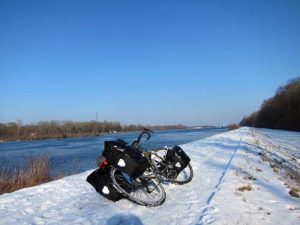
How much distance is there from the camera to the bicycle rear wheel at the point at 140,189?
6.14m

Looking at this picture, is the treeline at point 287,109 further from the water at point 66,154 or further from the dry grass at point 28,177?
the dry grass at point 28,177

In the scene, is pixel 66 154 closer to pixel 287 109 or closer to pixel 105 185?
pixel 105 185

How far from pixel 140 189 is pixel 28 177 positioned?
14.7 ft

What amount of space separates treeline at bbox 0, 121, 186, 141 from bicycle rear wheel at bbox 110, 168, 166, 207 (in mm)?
65363

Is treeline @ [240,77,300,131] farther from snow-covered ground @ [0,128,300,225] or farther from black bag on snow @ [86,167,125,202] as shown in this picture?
black bag on snow @ [86,167,125,202]

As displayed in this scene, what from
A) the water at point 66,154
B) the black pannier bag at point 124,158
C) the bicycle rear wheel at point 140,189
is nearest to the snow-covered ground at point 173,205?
the bicycle rear wheel at point 140,189

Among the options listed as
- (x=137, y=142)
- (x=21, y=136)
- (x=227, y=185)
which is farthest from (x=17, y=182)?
(x=21, y=136)

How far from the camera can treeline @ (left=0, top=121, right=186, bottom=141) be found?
8812cm

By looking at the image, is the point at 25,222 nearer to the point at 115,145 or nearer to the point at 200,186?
the point at 115,145

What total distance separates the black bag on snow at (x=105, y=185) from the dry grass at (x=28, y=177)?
137 inches

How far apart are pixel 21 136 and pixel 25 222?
8997cm

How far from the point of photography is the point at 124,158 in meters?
6.18

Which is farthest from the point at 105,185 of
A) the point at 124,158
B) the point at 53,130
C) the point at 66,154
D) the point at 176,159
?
the point at 53,130

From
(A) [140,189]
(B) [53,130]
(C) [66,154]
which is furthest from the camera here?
(B) [53,130]
